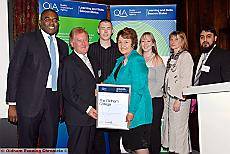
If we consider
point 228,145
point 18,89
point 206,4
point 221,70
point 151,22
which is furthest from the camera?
point 206,4

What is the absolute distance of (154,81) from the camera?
4039 mm

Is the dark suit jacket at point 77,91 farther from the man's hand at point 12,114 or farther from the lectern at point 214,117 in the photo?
the lectern at point 214,117

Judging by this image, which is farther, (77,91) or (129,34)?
(129,34)

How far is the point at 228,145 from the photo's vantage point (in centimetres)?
126

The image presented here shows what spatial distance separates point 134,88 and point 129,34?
0.63 metres

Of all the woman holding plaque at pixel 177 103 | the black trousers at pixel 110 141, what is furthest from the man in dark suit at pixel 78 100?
the woman holding plaque at pixel 177 103

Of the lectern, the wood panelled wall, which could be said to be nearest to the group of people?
the wood panelled wall

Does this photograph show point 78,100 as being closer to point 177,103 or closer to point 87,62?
point 87,62

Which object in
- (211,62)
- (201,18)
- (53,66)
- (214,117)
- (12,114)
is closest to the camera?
(214,117)

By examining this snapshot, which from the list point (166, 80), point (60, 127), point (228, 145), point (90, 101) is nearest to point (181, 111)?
point (166, 80)

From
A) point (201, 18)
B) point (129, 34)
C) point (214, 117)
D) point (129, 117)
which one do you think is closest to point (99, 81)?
point (129, 117)

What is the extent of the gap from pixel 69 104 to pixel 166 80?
1.16 metres

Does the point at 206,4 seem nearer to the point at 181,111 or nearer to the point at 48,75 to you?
the point at 181,111

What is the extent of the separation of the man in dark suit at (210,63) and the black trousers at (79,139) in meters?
1.29
